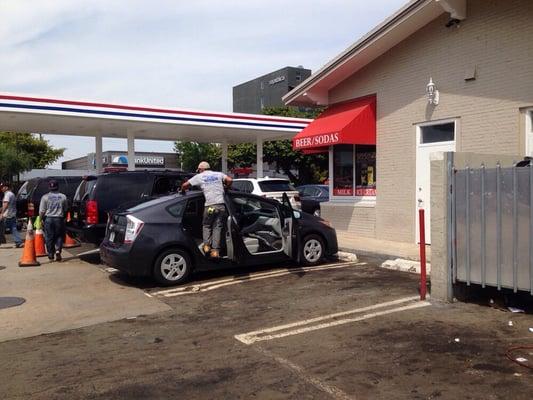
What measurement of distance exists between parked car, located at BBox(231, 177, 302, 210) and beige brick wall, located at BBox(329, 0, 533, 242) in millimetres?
4394

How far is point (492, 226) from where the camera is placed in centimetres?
641

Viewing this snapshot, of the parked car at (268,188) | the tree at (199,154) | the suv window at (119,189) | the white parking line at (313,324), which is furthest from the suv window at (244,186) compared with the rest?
the tree at (199,154)

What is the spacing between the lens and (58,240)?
452 inches

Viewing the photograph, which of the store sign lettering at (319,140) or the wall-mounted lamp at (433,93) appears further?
the store sign lettering at (319,140)

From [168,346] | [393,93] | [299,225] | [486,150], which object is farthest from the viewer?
[393,93]

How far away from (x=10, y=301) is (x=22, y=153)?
125 ft

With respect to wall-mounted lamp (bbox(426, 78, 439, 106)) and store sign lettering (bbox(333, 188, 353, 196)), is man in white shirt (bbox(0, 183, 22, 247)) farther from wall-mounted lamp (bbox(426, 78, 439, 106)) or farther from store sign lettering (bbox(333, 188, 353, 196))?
wall-mounted lamp (bbox(426, 78, 439, 106))

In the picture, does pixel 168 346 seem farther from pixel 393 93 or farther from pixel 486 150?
pixel 393 93

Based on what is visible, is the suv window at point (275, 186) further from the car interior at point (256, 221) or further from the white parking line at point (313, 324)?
the white parking line at point (313, 324)

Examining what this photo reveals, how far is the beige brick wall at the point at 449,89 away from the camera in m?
10.0

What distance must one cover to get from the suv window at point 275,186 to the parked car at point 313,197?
1149mm

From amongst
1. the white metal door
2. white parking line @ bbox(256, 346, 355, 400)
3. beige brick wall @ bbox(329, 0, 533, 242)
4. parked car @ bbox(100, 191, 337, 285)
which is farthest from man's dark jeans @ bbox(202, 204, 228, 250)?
beige brick wall @ bbox(329, 0, 533, 242)

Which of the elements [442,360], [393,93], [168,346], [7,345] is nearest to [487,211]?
[442,360]

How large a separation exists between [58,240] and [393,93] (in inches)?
316
